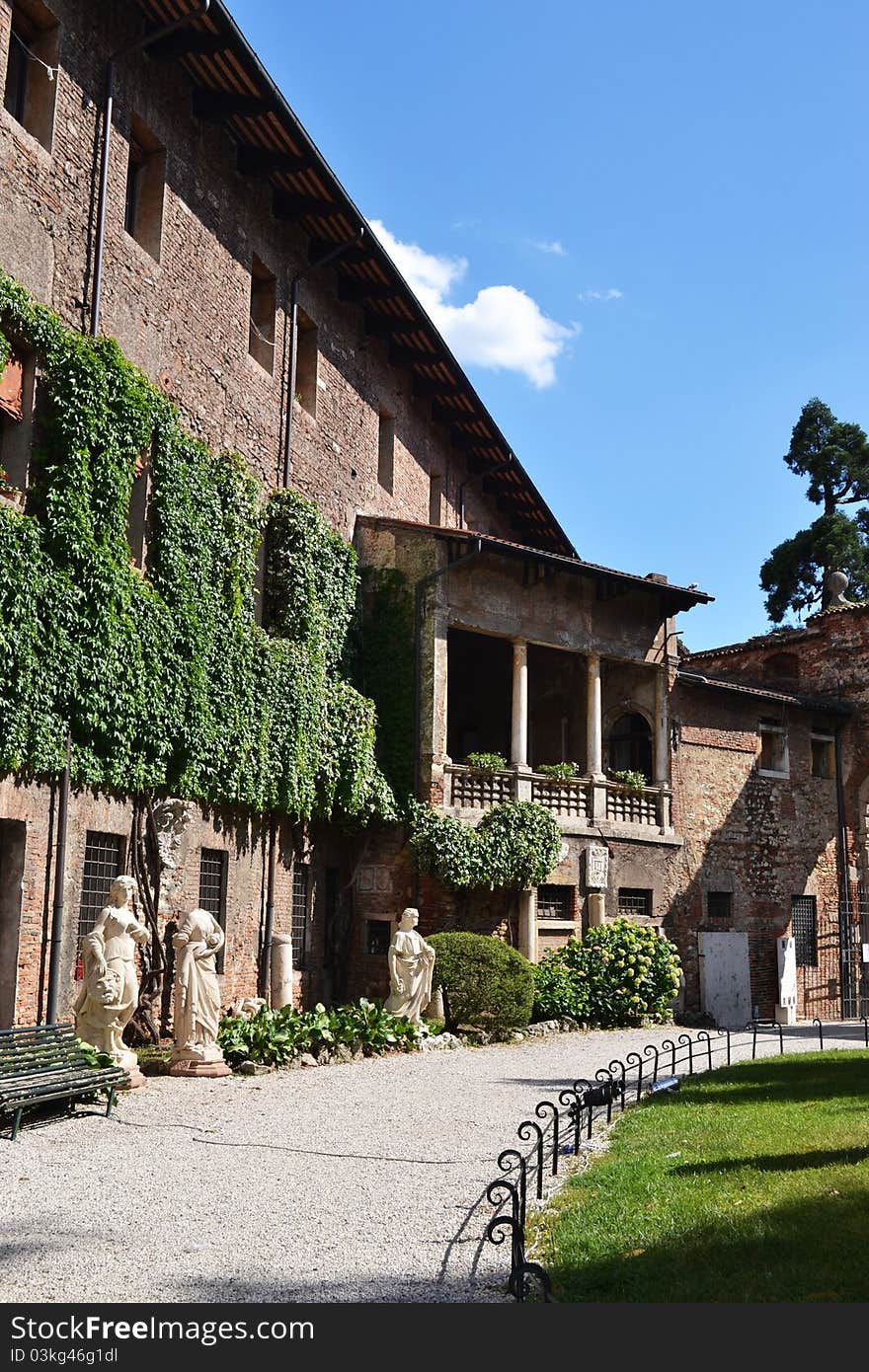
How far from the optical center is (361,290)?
2231 cm

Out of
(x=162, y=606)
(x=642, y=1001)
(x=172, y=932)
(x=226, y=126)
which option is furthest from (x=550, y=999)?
(x=226, y=126)

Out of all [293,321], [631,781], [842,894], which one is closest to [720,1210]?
[293,321]

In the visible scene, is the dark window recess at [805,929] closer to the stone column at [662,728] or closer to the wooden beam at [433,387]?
the stone column at [662,728]

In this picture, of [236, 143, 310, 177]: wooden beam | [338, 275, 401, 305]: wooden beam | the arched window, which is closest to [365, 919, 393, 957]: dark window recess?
the arched window

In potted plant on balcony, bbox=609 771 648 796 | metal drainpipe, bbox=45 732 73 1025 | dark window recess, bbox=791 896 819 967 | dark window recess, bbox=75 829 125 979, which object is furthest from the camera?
dark window recess, bbox=791 896 819 967

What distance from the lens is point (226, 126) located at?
18.5 meters

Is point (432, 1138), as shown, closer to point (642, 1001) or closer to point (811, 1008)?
point (642, 1001)

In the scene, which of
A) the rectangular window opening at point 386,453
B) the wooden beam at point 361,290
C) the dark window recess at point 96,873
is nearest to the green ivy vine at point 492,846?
the dark window recess at point 96,873

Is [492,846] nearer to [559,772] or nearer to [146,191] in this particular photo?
[559,772]

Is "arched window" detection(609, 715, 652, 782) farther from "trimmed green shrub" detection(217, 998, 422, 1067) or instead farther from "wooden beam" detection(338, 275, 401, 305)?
"trimmed green shrub" detection(217, 998, 422, 1067)

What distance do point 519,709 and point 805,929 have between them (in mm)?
10066

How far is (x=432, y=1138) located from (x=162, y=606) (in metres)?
7.99

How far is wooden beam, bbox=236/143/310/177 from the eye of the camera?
62.2ft

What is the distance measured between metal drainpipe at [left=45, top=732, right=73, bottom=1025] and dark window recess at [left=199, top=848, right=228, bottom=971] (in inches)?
132
